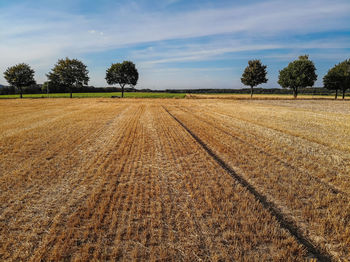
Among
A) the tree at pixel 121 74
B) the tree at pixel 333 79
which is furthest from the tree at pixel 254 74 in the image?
the tree at pixel 121 74

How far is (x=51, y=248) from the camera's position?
2994 millimetres

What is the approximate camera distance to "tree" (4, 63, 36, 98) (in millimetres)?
61469

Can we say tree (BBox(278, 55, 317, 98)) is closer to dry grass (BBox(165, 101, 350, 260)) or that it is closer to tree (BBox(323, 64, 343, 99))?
tree (BBox(323, 64, 343, 99))

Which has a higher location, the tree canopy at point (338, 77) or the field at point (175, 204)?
the tree canopy at point (338, 77)

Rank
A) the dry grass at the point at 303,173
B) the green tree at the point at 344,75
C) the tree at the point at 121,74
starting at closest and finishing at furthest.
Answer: the dry grass at the point at 303,173 → the green tree at the point at 344,75 → the tree at the point at 121,74

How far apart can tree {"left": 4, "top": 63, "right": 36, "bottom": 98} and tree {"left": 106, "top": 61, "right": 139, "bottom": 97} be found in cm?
2454

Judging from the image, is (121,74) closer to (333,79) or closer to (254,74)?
(254,74)

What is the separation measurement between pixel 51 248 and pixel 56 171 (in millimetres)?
3557

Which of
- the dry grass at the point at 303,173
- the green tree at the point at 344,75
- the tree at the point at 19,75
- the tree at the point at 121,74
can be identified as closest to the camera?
the dry grass at the point at 303,173

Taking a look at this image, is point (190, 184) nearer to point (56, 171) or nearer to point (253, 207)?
point (253, 207)

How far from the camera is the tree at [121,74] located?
6906cm

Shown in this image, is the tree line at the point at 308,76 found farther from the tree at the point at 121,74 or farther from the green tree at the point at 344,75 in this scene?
the tree at the point at 121,74

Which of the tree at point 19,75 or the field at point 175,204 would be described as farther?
the tree at point 19,75

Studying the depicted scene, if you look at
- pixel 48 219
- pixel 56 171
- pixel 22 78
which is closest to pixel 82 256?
pixel 48 219
